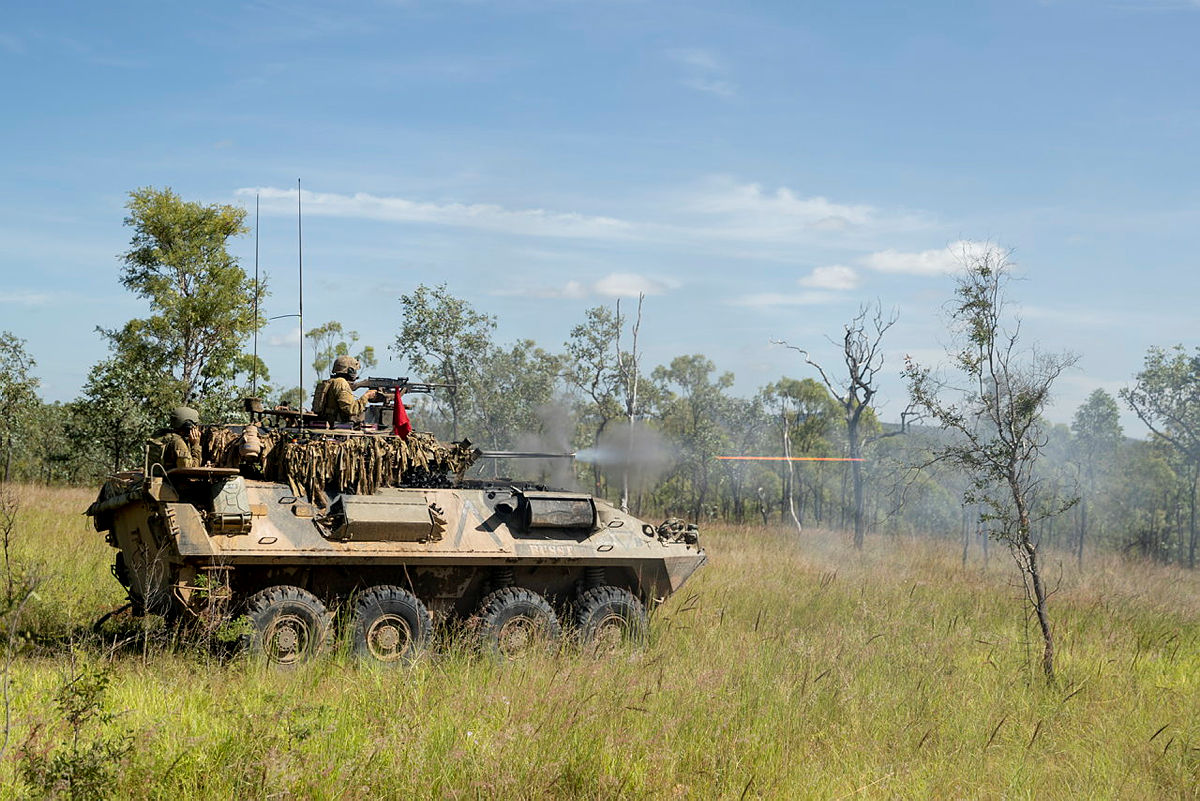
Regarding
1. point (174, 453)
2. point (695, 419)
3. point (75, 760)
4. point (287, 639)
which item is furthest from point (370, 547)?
point (695, 419)

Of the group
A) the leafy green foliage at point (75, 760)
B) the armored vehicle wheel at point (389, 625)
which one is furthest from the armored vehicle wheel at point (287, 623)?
the leafy green foliage at point (75, 760)

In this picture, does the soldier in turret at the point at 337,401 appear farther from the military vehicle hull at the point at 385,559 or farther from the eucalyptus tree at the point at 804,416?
the eucalyptus tree at the point at 804,416

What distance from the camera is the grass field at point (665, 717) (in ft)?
18.6

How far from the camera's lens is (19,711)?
21.2 feet

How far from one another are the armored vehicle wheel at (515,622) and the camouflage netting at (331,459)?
4.23 feet

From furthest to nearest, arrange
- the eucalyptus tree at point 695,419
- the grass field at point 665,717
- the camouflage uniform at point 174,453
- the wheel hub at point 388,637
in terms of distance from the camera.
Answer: the eucalyptus tree at point 695,419
the wheel hub at point 388,637
the camouflage uniform at point 174,453
the grass field at point 665,717

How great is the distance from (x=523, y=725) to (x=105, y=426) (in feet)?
66.5

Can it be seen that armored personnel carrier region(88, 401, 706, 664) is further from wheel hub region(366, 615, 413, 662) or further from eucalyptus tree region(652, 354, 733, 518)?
eucalyptus tree region(652, 354, 733, 518)

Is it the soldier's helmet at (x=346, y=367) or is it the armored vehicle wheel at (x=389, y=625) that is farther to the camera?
the soldier's helmet at (x=346, y=367)

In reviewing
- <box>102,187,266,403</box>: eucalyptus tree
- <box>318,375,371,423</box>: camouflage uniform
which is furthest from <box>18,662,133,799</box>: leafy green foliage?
<box>102,187,266,403</box>: eucalyptus tree

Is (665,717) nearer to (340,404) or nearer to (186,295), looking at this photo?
(340,404)

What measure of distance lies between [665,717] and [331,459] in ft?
13.0

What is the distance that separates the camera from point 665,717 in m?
6.86

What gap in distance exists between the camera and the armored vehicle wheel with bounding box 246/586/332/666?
8453 millimetres
